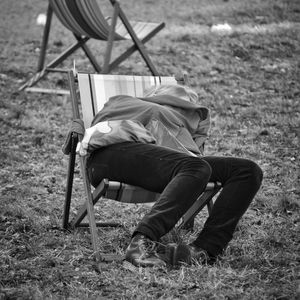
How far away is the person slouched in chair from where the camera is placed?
9.98 ft

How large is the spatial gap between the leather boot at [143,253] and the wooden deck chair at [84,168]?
0.30m

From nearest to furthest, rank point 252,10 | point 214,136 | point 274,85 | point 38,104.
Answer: point 214,136
point 38,104
point 274,85
point 252,10

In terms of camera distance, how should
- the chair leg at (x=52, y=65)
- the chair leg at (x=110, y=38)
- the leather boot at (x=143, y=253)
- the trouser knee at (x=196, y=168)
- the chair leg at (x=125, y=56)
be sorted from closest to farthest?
the leather boot at (x=143, y=253) → the trouser knee at (x=196, y=168) → the chair leg at (x=110, y=38) → the chair leg at (x=125, y=56) → the chair leg at (x=52, y=65)

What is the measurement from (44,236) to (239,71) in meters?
4.85

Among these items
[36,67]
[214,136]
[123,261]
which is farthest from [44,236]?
[36,67]

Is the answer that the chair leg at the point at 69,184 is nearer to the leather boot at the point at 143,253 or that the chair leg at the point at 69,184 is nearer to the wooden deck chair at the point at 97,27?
the leather boot at the point at 143,253

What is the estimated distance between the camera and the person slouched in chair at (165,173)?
3.04 meters

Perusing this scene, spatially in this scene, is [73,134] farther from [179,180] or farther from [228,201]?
[228,201]

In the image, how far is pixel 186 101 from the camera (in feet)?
12.6

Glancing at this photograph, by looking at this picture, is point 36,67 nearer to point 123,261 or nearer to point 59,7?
point 59,7

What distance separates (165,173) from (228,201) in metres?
0.38

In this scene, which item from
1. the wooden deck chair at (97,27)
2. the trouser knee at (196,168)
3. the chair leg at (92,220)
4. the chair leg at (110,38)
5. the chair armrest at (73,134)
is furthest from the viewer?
the chair leg at (110,38)

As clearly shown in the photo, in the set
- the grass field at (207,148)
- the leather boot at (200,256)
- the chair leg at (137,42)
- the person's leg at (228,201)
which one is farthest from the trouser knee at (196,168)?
the chair leg at (137,42)

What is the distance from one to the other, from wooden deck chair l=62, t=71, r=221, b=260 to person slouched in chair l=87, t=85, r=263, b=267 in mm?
78
